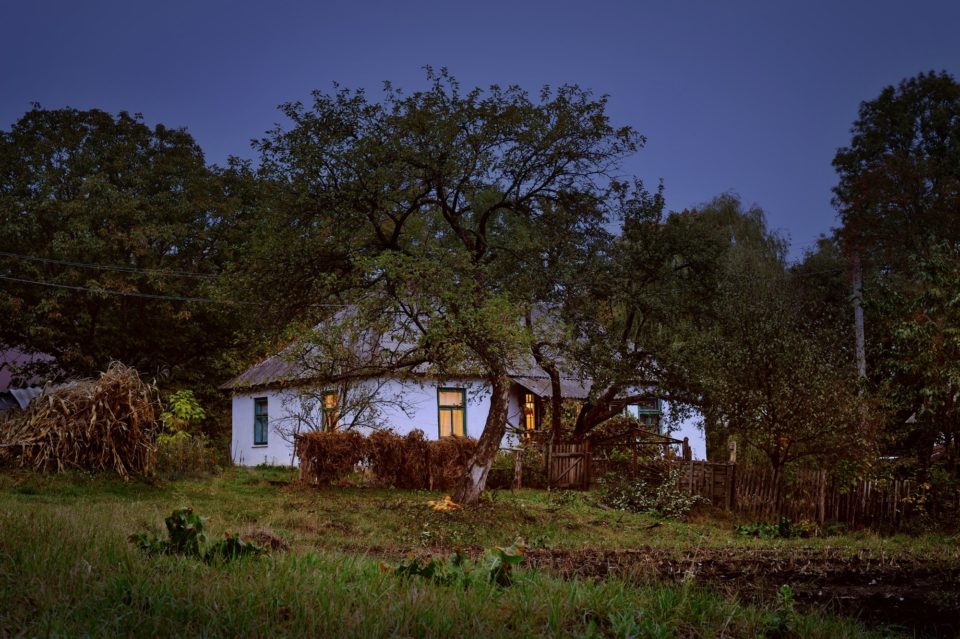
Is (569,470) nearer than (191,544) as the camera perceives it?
No

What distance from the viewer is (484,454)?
17.9 meters

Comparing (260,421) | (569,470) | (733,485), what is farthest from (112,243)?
(733,485)

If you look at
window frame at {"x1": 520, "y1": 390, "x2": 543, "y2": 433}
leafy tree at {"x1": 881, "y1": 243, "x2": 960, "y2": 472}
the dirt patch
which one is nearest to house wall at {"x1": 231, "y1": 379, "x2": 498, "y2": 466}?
window frame at {"x1": 520, "y1": 390, "x2": 543, "y2": 433}

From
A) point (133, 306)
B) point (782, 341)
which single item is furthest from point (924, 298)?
point (133, 306)

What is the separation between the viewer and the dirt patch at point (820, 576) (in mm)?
6941

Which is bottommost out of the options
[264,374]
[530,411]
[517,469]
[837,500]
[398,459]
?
[517,469]

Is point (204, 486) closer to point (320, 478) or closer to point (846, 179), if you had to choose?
point (320, 478)

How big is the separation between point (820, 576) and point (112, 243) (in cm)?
2679

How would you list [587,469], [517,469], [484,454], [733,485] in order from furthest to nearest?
1. [587,469]
2. [517,469]
3. [733,485]
4. [484,454]

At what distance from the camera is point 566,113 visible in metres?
17.5

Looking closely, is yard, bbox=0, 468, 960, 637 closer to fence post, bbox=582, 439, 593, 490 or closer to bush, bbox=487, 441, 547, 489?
fence post, bbox=582, 439, 593, 490

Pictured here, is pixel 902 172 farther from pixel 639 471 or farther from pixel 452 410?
pixel 452 410

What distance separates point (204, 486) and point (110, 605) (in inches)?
550

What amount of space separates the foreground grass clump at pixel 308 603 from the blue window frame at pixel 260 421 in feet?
82.4
